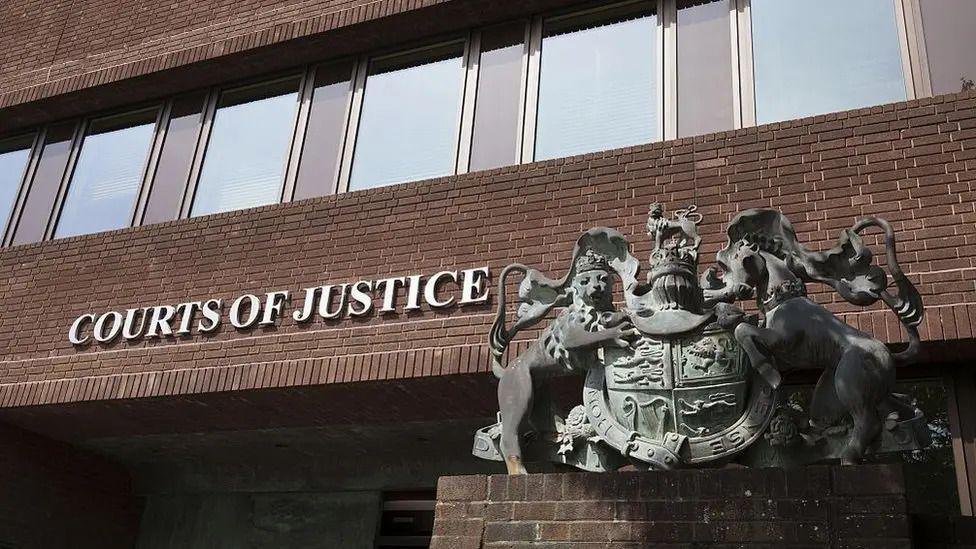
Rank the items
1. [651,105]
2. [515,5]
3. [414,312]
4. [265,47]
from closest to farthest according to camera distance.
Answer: [414,312], [651,105], [515,5], [265,47]

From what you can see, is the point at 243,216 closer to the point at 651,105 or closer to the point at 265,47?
the point at 265,47

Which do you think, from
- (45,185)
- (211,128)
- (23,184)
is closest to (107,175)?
(45,185)

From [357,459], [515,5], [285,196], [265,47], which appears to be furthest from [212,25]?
[357,459]

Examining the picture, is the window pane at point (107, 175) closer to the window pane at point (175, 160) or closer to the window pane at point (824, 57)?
the window pane at point (175, 160)

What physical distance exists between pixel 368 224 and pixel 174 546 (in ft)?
16.6

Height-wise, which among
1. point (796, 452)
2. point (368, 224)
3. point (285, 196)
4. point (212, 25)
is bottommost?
point (796, 452)

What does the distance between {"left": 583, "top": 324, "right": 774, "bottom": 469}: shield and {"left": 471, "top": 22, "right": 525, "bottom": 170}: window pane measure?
4200 millimetres

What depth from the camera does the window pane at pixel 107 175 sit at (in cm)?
1098

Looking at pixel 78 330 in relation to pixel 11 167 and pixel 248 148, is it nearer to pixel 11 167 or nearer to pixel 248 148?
pixel 248 148

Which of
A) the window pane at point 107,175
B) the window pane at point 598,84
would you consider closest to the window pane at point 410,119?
the window pane at point 598,84

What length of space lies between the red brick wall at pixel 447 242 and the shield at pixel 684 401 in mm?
2127

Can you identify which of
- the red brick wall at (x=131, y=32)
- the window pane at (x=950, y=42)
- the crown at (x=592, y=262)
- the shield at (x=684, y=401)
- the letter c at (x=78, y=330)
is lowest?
the shield at (x=684, y=401)

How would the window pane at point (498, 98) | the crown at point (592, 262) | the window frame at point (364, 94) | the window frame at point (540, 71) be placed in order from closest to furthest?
1. the crown at point (592, 262)
2. the window frame at point (540, 71)
3. the window pane at point (498, 98)
4. the window frame at point (364, 94)

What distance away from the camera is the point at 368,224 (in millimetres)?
8945
